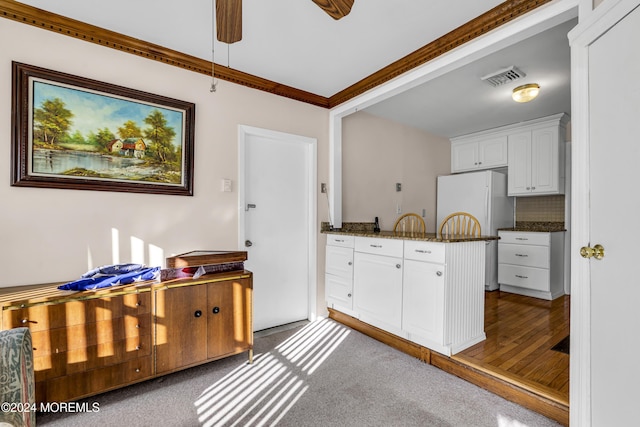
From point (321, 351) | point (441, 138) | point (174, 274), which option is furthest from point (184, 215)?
point (441, 138)

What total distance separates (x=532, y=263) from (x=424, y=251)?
2465 mm

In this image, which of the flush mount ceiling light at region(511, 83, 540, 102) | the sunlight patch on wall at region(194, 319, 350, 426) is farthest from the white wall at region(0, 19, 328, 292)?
the flush mount ceiling light at region(511, 83, 540, 102)

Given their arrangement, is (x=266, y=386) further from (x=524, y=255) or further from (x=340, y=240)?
(x=524, y=255)

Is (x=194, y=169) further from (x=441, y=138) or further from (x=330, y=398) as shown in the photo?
(x=441, y=138)

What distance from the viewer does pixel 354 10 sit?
75.4 inches

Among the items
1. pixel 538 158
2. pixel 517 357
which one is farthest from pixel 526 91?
pixel 517 357

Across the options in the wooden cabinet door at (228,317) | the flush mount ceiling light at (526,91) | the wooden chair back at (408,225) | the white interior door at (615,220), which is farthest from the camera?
the wooden chair back at (408,225)

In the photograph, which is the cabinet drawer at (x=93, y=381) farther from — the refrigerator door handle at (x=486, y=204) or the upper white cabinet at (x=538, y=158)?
the upper white cabinet at (x=538, y=158)

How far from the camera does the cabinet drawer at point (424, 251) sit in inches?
86.0

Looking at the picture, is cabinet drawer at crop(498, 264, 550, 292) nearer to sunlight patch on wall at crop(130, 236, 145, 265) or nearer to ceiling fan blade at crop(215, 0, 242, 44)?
ceiling fan blade at crop(215, 0, 242, 44)

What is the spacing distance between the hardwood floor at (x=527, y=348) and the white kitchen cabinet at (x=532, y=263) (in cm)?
31

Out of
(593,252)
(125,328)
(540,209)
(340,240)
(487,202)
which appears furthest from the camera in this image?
(540,209)

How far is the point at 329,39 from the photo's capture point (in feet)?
7.29

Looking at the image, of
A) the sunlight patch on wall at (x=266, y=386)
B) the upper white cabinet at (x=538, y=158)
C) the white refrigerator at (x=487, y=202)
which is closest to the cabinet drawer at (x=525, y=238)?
the white refrigerator at (x=487, y=202)
